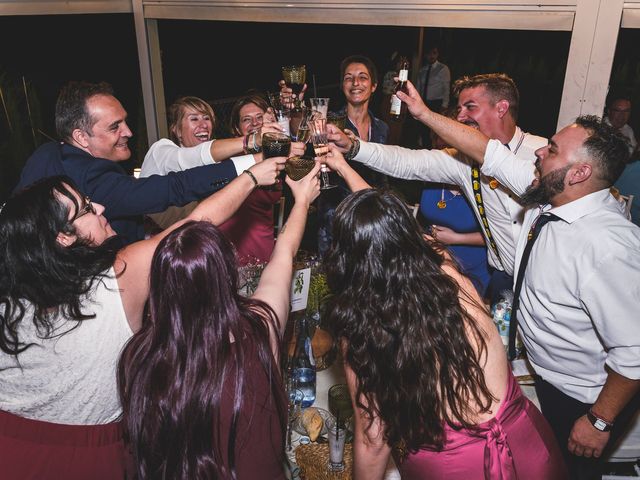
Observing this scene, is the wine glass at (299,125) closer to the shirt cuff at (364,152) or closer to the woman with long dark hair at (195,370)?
the shirt cuff at (364,152)

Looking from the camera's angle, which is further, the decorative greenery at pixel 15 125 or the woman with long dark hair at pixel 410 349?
the decorative greenery at pixel 15 125

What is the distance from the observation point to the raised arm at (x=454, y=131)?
91.7 inches

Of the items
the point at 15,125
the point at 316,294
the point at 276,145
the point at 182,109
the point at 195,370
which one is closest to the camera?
the point at 195,370

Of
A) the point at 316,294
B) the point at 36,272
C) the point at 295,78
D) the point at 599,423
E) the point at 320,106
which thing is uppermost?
the point at 295,78

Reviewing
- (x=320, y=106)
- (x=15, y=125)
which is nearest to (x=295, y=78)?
Result: (x=320, y=106)

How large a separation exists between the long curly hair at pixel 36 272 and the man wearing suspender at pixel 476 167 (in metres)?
1.51

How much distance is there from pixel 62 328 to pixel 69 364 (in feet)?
0.40

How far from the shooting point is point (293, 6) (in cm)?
368

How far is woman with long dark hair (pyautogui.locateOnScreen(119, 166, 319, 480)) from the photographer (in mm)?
1267

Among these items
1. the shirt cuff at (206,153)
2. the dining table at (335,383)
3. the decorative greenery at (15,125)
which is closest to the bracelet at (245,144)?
the shirt cuff at (206,153)

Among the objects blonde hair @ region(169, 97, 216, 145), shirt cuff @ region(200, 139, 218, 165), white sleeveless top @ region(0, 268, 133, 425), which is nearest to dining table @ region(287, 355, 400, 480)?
white sleeveless top @ region(0, 268, 133, 425)

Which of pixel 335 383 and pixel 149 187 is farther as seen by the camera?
pixel 149 187

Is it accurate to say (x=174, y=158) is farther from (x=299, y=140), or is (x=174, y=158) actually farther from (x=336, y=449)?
(x=336, y=449)

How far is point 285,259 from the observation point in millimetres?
1768
